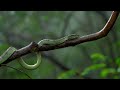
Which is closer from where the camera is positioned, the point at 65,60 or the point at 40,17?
the point at 40,17

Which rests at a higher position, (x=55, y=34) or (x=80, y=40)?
(x=55, y=34)

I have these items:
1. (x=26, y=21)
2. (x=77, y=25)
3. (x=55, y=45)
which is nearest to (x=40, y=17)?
(x=26, y=21)

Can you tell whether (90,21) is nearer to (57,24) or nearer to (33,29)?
(57,24)

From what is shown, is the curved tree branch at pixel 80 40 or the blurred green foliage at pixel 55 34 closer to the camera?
the curved tree branch at pixel 80 40

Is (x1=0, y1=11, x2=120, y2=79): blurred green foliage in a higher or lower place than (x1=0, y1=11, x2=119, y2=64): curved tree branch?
higher

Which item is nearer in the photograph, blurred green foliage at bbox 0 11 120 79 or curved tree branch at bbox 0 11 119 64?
curved tree branch at bbox 0 11 119 64

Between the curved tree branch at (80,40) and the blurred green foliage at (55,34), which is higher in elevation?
the blurred green foliage at (55,34)

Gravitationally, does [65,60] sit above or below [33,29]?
below

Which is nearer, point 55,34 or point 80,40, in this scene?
point 80,40
